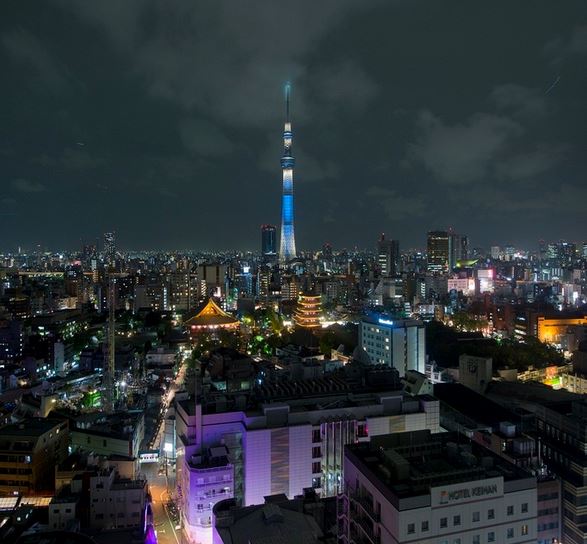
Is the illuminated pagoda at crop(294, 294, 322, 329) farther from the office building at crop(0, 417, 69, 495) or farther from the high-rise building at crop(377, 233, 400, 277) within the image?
the high-rise building at crop(377, 233, 400, 277)

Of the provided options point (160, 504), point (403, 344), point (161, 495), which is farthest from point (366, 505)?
point (403, 344)

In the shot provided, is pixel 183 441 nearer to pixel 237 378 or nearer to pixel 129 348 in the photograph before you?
pixel 237 378

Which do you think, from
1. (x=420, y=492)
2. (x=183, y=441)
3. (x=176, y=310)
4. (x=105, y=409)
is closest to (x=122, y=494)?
(x=183, y=441)

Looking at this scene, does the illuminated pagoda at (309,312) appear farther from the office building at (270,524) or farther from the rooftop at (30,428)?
the office building at (270,524)

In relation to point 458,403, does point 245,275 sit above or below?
above

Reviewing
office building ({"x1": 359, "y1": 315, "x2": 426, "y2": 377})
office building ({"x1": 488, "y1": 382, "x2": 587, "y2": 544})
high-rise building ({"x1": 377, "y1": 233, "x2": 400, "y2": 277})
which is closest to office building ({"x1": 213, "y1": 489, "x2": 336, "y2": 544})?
office building ({"x1": 488, "y1": 382, "x2": 587, "y2": 544})
